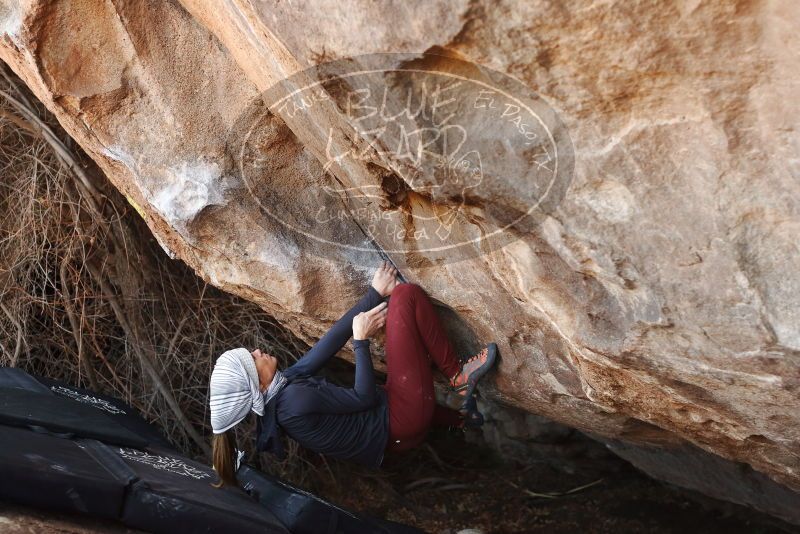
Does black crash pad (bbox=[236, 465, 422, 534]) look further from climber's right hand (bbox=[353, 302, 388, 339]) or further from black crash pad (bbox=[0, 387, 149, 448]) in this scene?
climber's right hand (bbox=[353, 302, 388, 339])

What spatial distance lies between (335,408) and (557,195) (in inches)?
50.7

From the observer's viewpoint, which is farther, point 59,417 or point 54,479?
point 59,417

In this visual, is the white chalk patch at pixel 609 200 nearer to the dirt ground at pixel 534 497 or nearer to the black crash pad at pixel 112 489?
the black crash pad at pixel 112 489

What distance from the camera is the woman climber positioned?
8.82 ft

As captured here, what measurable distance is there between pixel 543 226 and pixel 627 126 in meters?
0.33

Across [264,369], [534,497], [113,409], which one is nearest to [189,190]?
[264,369]

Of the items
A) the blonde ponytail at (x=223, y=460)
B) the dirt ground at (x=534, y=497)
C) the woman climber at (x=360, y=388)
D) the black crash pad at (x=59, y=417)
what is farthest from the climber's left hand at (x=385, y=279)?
the dirt ground at (x=534, y=497)

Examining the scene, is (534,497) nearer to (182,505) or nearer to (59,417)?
(182,505)

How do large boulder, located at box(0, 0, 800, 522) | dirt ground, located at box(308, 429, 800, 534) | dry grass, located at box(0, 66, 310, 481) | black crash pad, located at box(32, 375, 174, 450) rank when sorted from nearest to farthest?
1. large boulder, located at box(0, 0, 800, 522)
2. black crash pad, located at box(32, 375, 174, 450)
3. dry grass, located at box(0, 66, 310, 481)
4. dirt ground, located at box(308, 429, 800, 534)

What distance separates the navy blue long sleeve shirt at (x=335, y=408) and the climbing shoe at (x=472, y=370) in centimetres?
27

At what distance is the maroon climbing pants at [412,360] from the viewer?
268cm

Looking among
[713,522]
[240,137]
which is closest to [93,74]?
[240,137]

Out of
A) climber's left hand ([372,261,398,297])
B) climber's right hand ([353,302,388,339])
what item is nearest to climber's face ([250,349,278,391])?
climber's right hand ([353,302,388,339])

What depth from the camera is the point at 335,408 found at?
276 cm
